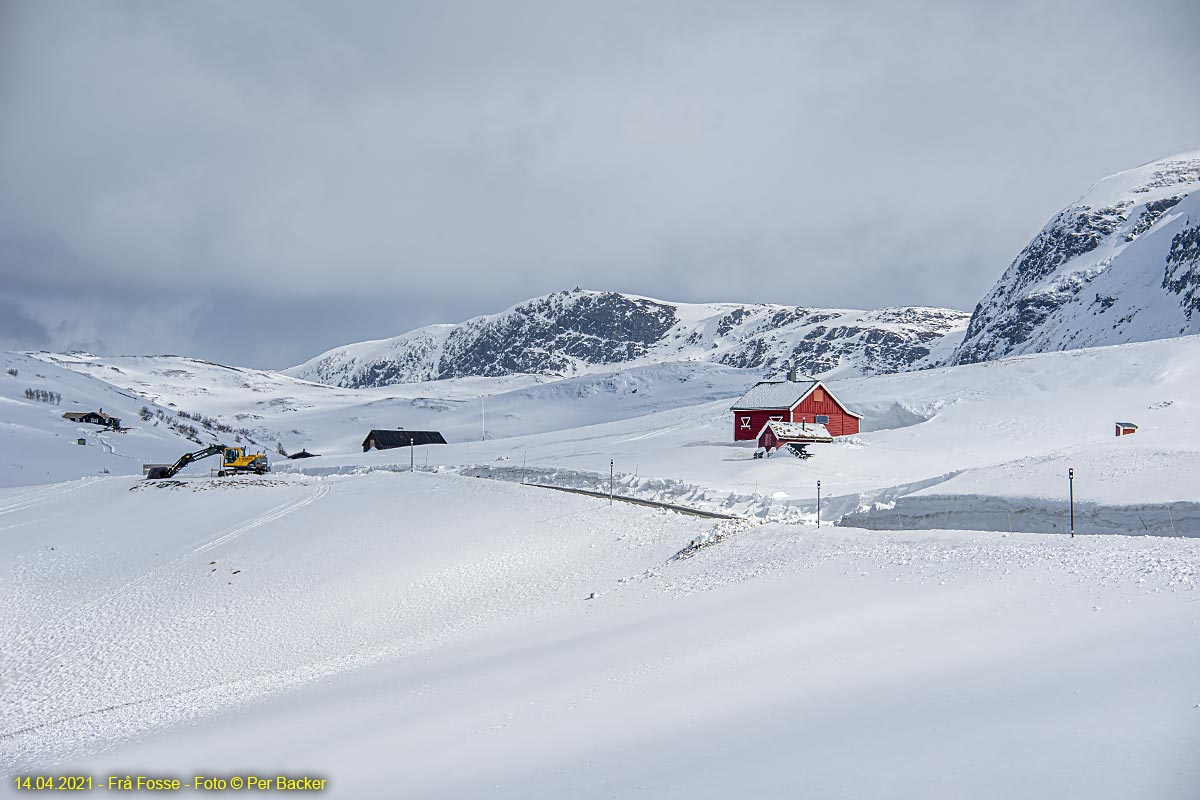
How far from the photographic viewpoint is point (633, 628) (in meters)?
17.0

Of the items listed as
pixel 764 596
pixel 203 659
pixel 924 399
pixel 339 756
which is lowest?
pixel 203 659

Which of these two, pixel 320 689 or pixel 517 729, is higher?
pixel 517 729

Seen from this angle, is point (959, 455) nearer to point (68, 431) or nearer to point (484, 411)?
point (68, 431)

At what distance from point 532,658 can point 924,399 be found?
59.8m

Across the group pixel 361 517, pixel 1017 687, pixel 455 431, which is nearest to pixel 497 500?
pixel 361 517

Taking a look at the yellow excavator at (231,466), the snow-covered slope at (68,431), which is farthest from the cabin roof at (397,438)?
the yellow excavator at (231,466)

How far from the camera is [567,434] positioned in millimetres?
84375

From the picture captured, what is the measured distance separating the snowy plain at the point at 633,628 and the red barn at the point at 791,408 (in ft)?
30.7

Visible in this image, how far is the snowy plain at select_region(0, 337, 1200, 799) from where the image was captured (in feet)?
28.3

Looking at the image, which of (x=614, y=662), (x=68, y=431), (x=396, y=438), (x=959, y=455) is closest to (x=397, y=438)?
(x=396, y=438)

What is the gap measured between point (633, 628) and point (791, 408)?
142ft

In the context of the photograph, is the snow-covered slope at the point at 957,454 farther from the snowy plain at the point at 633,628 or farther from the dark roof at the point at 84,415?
the dark roof at the point at 84,415

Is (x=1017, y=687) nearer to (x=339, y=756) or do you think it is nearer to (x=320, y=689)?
(x=339, y=756)

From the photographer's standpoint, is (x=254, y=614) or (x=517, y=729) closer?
(x=517, y=729)
